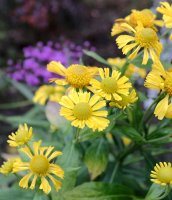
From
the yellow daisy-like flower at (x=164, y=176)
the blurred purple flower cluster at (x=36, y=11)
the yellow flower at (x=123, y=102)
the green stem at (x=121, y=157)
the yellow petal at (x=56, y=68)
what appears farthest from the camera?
the blurred purple flower cluster at (x=36, y=11)

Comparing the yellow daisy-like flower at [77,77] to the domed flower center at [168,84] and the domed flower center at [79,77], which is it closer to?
the domed flower center at [79,77]

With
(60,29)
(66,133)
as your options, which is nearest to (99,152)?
(66,133)

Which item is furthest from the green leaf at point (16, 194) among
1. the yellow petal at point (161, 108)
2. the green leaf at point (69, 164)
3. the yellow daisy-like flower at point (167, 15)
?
the yellow daisy-like flower at point (167, 15)

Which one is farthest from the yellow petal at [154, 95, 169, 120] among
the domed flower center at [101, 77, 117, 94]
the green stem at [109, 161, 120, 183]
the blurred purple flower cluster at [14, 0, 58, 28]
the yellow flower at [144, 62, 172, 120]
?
the blurred purple flower cluster at [14, 0, 58, 28]

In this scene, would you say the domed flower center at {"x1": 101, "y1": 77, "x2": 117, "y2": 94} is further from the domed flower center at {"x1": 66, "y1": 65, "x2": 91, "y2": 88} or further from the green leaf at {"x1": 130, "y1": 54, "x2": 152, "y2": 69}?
the green leaf at {"x1": 130, "y1": 54, "x2": 152, "y2": 69}

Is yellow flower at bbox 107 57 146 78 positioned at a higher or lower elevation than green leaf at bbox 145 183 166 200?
higher

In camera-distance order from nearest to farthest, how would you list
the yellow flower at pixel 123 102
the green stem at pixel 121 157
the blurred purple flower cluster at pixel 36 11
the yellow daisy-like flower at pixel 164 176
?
the yellow daisy-like flower at pixel 164 176
the yellow flower at pixel 123 102
the green stem at pixel 121 157
the blurred purple flower cluster at pixel 36 11

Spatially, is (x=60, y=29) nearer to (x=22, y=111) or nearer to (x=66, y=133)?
(x=22, y=111)
